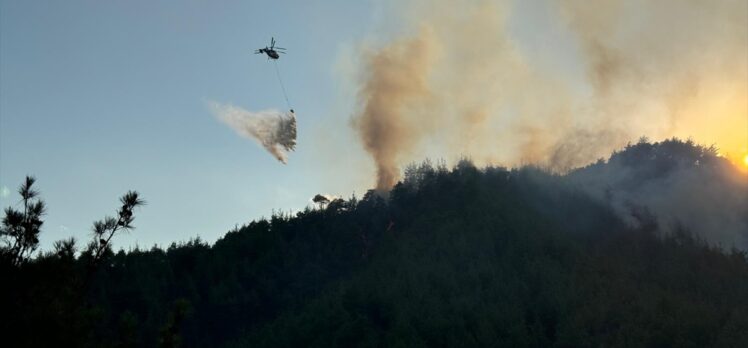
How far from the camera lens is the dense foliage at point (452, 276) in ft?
351

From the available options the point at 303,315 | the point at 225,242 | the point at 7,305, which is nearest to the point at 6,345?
the point at 7,305

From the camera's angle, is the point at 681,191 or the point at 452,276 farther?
the point at 681,191

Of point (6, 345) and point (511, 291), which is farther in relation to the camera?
point (511, 291)

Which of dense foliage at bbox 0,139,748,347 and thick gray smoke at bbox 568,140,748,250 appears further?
thick gray smoke at bbox 568,140,748,250

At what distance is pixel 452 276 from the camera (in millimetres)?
130375

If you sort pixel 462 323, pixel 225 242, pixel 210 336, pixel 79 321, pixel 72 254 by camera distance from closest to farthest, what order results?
pixel 79 321
pixel 72 254
pixel 462 323
pixel 210 336
pixel 225 242

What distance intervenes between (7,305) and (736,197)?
160289 mm

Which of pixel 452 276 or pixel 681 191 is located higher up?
pixel 681 191

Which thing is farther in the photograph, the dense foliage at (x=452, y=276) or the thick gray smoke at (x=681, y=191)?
the thick gray smoke at (x=681, y=191)

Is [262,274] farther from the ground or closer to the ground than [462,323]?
farther from the ground

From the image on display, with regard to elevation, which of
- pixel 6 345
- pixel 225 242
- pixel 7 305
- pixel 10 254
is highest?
pixel 225 242

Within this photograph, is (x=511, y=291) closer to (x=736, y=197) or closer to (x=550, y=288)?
(x=550, y=288)

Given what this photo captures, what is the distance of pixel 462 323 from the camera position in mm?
109438

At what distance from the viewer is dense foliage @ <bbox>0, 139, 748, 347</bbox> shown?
10688cm
